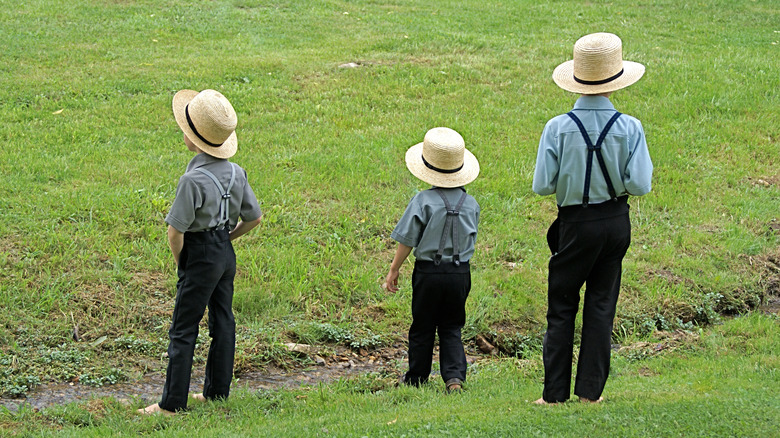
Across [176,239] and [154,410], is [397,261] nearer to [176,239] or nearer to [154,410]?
[176,239]

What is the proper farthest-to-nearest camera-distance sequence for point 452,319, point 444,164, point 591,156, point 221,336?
1. point 452,319
2. point 444,164
3. point 221,336
4. point 591,156

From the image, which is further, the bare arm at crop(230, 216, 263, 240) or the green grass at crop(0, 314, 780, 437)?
the bare arm at crop(230, 216, 263, 240)

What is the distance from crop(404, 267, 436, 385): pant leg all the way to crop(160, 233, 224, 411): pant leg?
1.18 metres

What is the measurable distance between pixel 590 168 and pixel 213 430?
2384 millimetres

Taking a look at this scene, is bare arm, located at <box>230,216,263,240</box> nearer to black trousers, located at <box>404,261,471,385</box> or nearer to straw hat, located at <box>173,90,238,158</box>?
straw hat, located at <box>173,90,238,158</box>

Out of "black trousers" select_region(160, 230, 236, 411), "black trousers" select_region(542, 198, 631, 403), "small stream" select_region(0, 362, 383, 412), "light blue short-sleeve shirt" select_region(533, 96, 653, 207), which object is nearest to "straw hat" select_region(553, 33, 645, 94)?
"light blue short-sleeve shirt" select_region(533, 96, 653, 207)

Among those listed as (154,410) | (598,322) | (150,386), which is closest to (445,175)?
(598,322)

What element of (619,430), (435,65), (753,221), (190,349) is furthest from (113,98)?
(619,430)

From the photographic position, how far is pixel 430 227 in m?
4.85

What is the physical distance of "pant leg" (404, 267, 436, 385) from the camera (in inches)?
195

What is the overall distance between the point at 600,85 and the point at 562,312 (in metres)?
1.25

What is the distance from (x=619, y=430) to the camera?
4.00 meters

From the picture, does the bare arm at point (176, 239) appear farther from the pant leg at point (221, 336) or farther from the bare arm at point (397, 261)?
the bare arm at point (397, 261)

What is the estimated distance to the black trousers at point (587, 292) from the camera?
14.4 feet
